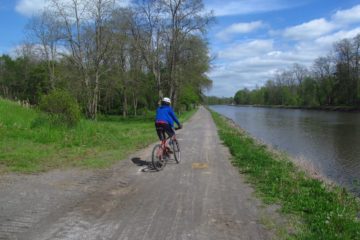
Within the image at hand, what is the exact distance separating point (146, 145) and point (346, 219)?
10.7 m

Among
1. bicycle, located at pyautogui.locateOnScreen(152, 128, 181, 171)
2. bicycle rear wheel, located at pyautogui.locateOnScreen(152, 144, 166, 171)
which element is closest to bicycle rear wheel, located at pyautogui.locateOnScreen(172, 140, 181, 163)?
bicycle, located at pyautogui.locateOnScreen(152, 128, 181, 171)

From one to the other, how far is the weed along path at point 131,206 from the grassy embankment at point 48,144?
131 cm

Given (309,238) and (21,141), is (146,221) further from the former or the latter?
(21,141)

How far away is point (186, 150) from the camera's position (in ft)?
46.4

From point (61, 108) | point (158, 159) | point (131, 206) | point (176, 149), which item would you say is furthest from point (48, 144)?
point (131, 206)

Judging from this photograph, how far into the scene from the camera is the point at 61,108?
57.6ft

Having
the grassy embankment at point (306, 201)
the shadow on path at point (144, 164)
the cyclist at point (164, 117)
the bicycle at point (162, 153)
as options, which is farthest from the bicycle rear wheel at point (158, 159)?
the grassy embankment at point (306, 201)

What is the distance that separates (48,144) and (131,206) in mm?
8397

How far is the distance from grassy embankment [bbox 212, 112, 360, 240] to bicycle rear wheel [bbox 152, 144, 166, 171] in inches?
83.5

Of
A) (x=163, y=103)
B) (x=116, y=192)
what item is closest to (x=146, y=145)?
(x=163, y=103)

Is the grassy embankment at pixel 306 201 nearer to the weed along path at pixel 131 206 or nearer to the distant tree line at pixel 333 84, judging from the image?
the weed along path at pixel 131 206

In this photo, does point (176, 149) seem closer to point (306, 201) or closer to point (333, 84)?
point (306, 201)

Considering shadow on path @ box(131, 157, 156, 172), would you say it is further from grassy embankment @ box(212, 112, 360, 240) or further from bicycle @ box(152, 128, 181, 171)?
grassy embankment @ box(212, 112, 360, 240)

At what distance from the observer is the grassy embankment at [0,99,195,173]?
10344 millimetres
